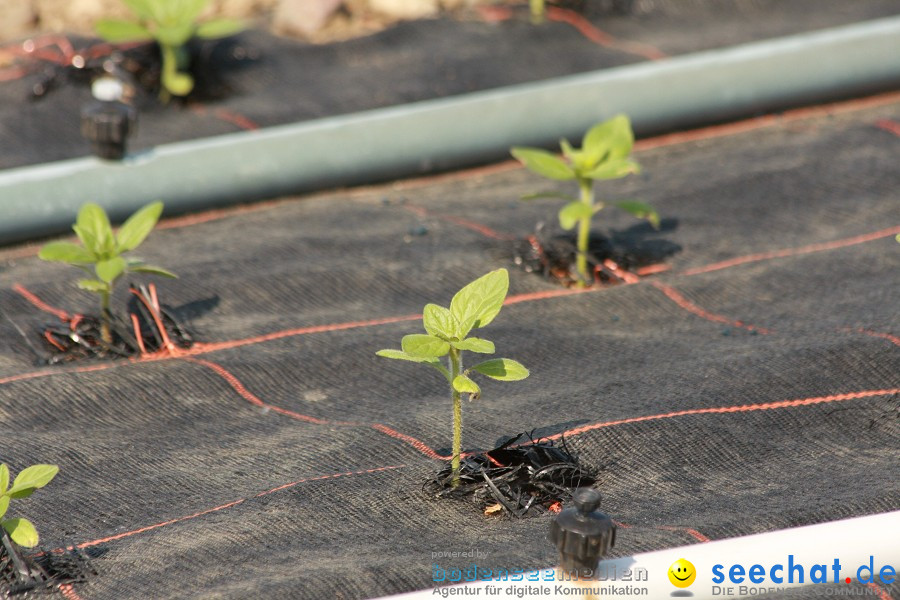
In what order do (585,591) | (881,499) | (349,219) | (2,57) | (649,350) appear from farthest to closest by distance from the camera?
(2,57) < (349,219) < (649,350) < (881,499) < (585,591)

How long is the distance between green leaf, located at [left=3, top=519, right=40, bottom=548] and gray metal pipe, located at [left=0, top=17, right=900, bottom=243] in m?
2.30

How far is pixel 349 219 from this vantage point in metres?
4.62

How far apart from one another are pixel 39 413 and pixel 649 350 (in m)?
1.80

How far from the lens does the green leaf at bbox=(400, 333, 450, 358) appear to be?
2.57m

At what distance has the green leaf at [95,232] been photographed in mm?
3439

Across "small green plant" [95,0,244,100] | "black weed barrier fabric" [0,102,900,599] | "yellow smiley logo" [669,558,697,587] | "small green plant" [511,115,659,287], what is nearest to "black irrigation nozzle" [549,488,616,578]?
"yellow smiley logo" [669,558,697,587]

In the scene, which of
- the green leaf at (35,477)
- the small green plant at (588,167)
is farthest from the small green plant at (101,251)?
the small green plant at (588,167)

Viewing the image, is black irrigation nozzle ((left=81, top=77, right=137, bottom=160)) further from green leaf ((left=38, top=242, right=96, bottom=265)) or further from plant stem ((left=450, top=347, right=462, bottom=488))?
plant stem ((left=450, top=347, right=462, bottom=488))

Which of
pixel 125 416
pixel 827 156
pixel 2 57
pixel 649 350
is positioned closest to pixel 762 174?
pixel 827 156

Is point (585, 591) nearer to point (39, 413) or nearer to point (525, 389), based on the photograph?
point (525, 389)

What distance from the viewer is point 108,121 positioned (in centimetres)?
448

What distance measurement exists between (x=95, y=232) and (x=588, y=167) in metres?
1.66

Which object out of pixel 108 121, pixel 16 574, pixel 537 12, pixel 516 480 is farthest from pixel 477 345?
pixel 537 12

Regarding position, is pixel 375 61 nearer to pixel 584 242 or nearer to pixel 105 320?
pixel 584 242
